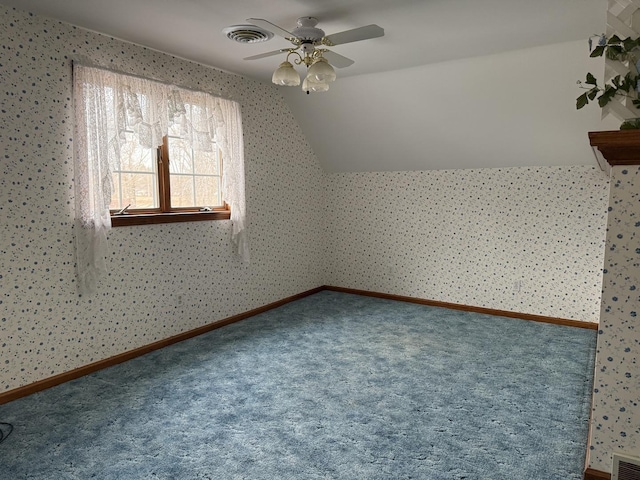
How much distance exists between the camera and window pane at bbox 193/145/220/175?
12.8 ft

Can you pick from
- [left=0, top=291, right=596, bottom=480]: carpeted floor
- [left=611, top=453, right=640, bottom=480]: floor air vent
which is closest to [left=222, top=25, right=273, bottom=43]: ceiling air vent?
[left=0, top=291, right=596, bottom=480]: carpeted floor

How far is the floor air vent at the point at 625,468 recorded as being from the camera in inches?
70.8

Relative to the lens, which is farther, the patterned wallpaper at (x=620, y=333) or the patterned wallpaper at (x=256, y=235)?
the patterned wallpaper at (x=256, y=235)

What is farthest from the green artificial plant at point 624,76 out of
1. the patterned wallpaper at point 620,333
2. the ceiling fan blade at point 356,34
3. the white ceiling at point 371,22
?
the ceiling fan blade at point 356,34

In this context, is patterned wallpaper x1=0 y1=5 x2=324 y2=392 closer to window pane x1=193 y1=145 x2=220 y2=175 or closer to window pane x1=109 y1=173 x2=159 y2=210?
window pane x1=109 y1=173 x2=159 y2=210

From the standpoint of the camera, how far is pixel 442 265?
4777mm

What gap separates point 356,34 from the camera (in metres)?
2.38

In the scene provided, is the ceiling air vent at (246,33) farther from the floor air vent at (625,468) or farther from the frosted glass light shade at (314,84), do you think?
the floor air vent at (625,468)

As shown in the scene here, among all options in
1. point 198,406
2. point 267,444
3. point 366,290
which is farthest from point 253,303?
point 267,444

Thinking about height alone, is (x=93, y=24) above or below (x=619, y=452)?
above

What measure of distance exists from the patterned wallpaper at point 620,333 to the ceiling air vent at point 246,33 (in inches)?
83.1

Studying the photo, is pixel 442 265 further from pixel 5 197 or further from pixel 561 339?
pixel 5 197

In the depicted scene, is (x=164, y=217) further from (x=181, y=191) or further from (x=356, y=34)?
(x=356, y=34)

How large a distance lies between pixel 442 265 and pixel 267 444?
10.2 feet
